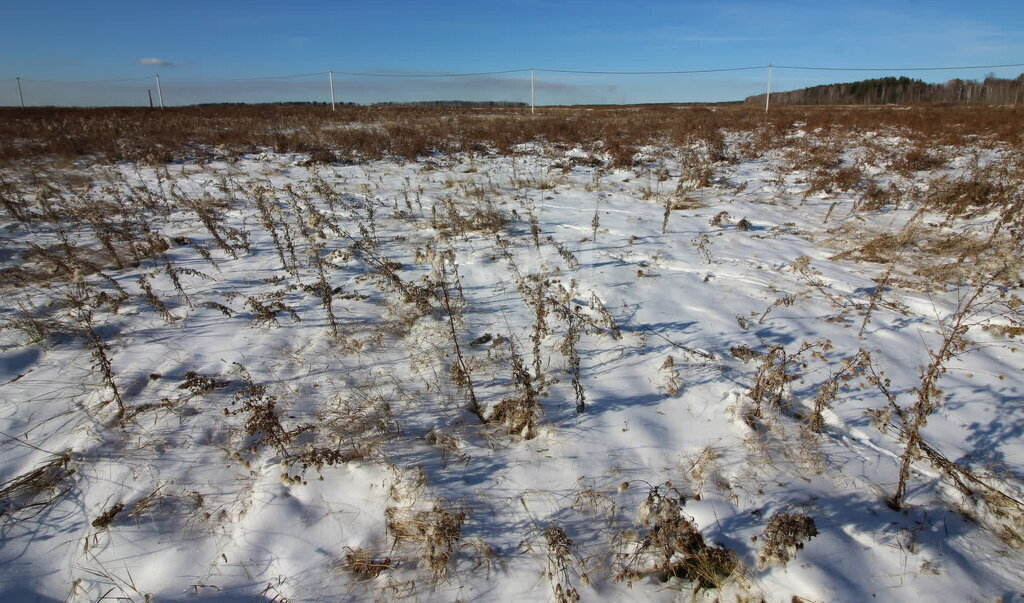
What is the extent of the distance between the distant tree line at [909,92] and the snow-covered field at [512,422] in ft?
144

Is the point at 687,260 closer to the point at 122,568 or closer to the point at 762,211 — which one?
the point at 762,211

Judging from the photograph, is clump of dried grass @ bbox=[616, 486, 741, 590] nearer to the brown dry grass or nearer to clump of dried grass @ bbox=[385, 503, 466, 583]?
clump of dried grass @ bbox=[385, 503, 466, 583]

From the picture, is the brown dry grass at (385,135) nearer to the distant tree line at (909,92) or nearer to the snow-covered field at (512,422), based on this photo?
the snow-covered field at (512,422)

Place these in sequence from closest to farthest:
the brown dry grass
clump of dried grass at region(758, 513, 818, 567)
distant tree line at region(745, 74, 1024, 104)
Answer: clump of dried grass at region(758, 513, 818, 567), the brown dry grass, distant tree line at region(745, 74, 1024, 104)

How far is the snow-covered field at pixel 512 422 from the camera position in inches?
83.0

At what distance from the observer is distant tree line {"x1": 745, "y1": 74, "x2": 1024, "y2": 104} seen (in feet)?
112

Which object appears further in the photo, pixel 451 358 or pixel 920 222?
pixel 920 222

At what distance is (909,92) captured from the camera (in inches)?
1694

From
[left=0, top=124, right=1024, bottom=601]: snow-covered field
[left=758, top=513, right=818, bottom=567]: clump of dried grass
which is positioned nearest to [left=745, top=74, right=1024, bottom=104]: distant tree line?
[left=0, top=124, right=1024, bottom=601]: snow-covered field

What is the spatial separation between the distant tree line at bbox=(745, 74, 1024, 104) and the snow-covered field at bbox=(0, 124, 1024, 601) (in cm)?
4393

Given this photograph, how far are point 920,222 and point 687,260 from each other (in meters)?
4.06

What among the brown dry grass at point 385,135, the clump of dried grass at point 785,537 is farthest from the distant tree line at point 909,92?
the clump of dried grass at point 785,537

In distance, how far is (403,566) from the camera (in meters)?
2.14

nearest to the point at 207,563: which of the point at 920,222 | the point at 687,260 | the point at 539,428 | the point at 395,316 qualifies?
the point at 539,428
